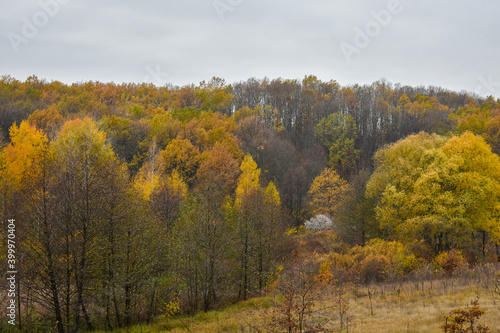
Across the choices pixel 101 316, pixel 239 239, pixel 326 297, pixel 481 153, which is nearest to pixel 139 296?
pixel 101 316

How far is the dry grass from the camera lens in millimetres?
12914

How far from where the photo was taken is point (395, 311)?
15594 millimetres

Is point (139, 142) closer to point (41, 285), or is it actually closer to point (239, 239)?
point (239, 239)

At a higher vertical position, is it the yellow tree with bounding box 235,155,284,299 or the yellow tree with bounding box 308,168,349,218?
the yellow tree with bounding box 308,168,349,218

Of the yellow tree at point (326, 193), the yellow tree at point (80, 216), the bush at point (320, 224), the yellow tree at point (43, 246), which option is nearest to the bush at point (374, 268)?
the yellow tree at point (80, 216)

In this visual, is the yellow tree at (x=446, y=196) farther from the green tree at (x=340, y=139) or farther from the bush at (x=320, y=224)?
the green tree at (x=340, y=139)

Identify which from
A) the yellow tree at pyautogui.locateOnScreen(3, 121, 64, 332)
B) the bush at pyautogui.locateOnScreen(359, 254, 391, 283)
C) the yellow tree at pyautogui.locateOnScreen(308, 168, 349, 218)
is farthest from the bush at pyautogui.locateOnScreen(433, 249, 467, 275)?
the yellow tree at pyautogui.locateOnScreen(3, 121, 64, 332)

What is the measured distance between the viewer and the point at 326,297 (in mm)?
21125

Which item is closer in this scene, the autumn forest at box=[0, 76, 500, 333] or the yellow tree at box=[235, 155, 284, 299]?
the autumn forest at box=[0, 76, 500, 333]

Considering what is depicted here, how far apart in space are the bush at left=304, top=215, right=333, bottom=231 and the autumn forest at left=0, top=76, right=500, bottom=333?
0.14 meters

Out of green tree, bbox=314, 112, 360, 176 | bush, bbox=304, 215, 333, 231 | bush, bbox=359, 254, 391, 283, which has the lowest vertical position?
bush, bbox=359, 254, 391, 283

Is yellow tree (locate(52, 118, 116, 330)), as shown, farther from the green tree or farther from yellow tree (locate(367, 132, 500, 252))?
the green tree

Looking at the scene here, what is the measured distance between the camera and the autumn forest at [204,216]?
50.0 ft

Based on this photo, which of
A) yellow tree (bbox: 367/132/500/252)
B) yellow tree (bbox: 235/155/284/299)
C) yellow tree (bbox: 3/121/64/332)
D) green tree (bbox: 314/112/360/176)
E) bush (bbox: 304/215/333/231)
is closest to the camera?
yellow tree (bbox: 3/121/64/332)
